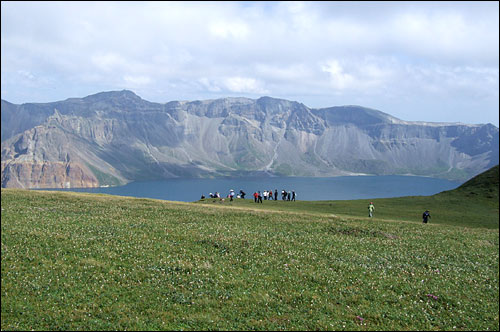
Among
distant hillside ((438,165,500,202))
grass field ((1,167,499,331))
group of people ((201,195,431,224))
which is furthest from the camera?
distant hillside ((438,165,500,202))

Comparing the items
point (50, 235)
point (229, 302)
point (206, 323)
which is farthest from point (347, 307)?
point (50, 235)

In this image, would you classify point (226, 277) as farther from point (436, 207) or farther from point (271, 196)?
point (436, 207)

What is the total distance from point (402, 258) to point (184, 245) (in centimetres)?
1841

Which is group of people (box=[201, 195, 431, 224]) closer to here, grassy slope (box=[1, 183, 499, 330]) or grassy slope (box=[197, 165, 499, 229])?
grassy slope (box=[197, 165, 499, 229])

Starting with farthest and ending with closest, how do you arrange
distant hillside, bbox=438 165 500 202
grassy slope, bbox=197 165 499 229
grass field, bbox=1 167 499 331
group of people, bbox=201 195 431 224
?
distant hillside, bbox=438 165 500 202
grassy slope, bbox=197 165 499 229
group of people, bbox=201 195 431 224
grass field, bbox=1 167 499 331

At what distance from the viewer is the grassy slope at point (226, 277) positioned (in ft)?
62.1

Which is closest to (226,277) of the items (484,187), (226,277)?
(226,277)

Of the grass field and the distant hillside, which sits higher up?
the distant hillside

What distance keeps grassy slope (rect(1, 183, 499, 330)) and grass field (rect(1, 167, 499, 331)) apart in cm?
8

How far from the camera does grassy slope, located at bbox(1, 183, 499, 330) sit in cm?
1894

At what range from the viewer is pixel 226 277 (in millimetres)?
23359

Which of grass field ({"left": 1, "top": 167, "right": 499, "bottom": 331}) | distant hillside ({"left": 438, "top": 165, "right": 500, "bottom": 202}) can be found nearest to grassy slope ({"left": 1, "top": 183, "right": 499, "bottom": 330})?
grass field ({"left": 1, "top": 167, "right": 499, "bottom": 331})

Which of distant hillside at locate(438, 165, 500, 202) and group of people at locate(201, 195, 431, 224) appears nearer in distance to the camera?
group of people at locate(201, 195, 431, 224)

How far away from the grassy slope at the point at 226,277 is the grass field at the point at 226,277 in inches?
3.2
